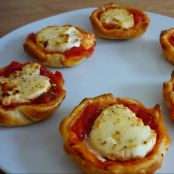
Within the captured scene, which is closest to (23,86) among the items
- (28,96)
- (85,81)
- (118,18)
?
(28,96)

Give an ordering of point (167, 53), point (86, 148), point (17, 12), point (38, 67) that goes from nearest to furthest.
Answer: point (86, 148) → point (38, 67) → point (167, 53) → point (17, 12)

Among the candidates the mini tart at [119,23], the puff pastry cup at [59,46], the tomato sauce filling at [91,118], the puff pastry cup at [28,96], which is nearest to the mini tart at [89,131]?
the tomato sauce filling at [91,118]

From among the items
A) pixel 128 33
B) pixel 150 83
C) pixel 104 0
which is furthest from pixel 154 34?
pixel 104 0

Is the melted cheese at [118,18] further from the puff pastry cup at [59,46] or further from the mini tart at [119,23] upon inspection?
the puff pastry cup at [59,46]

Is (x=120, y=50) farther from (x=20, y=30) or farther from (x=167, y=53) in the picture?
(x=20, y=30)

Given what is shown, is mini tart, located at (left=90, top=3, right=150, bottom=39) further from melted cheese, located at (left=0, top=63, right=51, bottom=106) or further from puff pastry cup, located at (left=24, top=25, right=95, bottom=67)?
melted cheese, located at (left=0, top=63, right=51, bottom=106)

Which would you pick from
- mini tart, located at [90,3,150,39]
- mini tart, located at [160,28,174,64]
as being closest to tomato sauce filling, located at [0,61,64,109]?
mini tart, located at [90,3,150,39]
